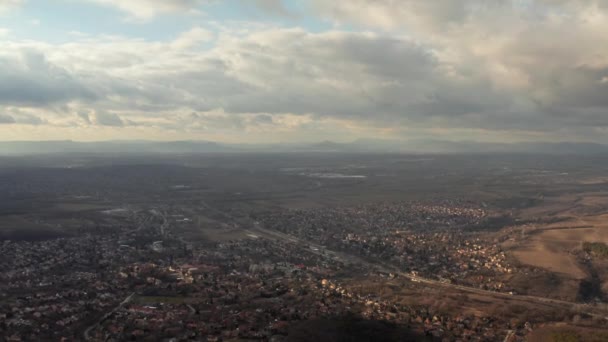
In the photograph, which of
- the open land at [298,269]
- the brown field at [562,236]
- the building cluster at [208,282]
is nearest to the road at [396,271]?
the open land at [298,269]

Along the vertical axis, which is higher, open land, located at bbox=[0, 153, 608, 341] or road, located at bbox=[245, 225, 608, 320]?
open land, located at bbox=[0, 153, 608, 341]

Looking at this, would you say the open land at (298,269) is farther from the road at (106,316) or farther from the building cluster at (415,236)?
the building cluster at (415,236)

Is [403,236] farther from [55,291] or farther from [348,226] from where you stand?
[55,291]

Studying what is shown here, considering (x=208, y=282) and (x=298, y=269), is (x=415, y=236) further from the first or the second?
(x=208, y=282)

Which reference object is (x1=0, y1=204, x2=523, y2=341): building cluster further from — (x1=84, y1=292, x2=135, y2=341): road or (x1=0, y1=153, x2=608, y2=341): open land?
(x1=0, y1=153, x2=608, y2=341): open land

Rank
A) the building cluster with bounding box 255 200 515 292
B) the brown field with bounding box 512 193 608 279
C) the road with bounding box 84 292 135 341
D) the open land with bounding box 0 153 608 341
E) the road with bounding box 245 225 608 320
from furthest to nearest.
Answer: the brown field with bounding box 512 193 608 279 → the building cluster with bounding box 255 200 515 292 → the road with bounding box 245 225 608 320 → the open land with bounding box 0 153 608 341 → the road with bounding box 84 292 135 341

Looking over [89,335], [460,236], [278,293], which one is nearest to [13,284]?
[89,335]

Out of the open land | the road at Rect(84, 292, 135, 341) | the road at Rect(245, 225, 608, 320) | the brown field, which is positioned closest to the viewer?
the road at Rect(84, 292, 135, 341)

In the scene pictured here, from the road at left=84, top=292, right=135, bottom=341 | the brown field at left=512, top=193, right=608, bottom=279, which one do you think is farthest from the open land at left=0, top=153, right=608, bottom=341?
the brown field at left=512, top=193, right=608, bottom=279

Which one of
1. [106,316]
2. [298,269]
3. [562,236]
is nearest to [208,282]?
[298,269]

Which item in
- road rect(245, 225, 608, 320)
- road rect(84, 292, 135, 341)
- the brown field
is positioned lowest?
road rect(245, 225, 608, 320)

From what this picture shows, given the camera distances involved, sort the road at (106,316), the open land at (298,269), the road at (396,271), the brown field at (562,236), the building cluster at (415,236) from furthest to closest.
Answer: the brown field at (562,236)
the building cluster at (415,236)
the road at (396,271)
the open land at (298,269)
the road at (106,316)
